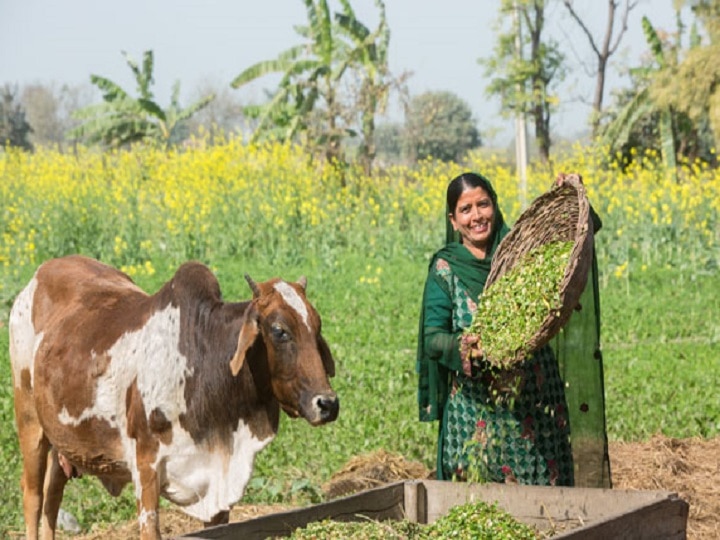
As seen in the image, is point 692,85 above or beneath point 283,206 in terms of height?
above

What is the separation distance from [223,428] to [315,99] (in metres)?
20.3

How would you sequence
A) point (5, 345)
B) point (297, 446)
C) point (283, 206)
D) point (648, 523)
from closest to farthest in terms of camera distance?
point (648, 523), point (297, 446), point (5, 345), point (283, 206)

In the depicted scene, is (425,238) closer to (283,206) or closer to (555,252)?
(283,206)

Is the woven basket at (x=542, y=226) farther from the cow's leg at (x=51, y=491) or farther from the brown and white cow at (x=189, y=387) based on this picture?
the cow's leg at (x=51, y=491)

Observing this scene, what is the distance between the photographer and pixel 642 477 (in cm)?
714

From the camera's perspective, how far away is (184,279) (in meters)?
4.58

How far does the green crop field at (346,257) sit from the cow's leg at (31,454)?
3.91 feet

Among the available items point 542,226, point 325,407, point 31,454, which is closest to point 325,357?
point 325,407

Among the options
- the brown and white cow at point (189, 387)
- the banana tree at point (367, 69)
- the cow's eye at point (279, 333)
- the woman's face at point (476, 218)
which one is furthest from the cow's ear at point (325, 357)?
the banana tree at point (367, 69)

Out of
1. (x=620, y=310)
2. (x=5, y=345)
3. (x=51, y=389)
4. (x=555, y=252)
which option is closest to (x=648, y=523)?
(x=555, y=252)

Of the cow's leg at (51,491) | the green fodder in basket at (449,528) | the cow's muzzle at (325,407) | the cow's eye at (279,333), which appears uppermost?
the cow's eye at (279,333)

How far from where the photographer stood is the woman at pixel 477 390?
4.82 metres

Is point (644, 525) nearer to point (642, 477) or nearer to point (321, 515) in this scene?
point (321, 515)

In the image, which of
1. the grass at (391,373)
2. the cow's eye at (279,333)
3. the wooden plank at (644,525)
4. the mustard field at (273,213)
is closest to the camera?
the wooden plank at (644,525)
